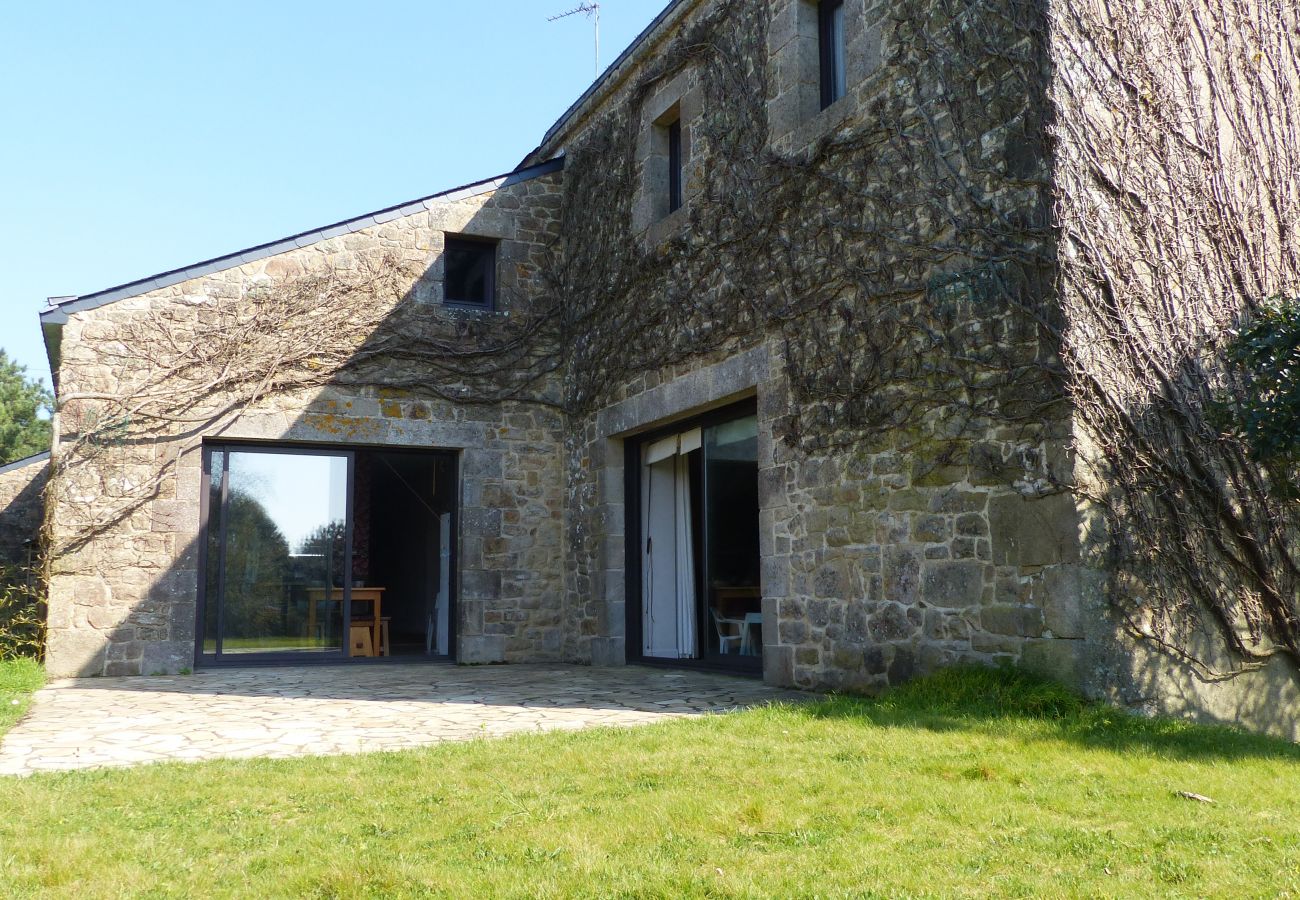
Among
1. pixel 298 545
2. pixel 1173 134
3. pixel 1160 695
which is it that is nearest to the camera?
pixel 1160 695

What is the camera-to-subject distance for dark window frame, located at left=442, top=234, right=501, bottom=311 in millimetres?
10797

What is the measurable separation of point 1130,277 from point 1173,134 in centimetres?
108

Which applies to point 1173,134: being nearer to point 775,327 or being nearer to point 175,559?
point 775,327

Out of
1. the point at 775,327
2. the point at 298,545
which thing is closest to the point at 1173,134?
the point at 775,327

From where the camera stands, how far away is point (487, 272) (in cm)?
1105

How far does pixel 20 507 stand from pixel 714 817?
34.6 feet

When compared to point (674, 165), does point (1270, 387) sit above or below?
below

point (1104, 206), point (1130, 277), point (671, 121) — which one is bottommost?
point (1130, 277)

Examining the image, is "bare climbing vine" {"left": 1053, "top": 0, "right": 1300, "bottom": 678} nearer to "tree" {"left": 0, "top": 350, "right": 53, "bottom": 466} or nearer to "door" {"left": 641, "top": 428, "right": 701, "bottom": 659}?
"door" {"left": 641, "top": 428, "right": 701, "bottom": 659}

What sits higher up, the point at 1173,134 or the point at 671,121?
the point at 671,121

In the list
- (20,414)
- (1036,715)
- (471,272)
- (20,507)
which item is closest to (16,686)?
(20,507)

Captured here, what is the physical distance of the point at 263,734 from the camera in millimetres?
5594

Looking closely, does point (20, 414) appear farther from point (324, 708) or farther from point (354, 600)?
point (324, 708)

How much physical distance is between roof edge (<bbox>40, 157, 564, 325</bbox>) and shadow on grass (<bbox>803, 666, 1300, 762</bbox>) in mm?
6649
